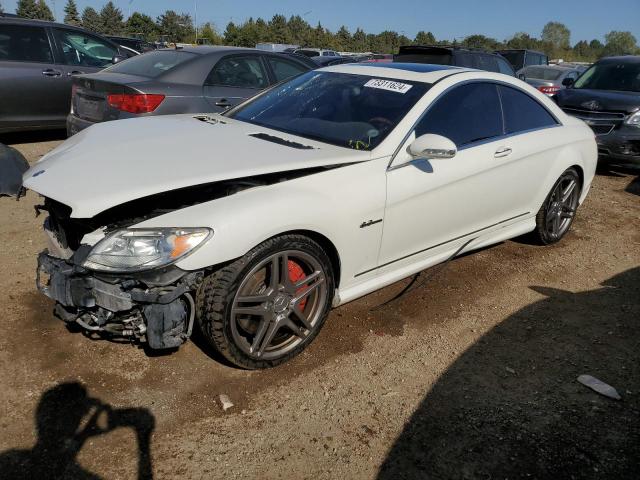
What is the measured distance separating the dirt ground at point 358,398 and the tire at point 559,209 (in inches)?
37.1

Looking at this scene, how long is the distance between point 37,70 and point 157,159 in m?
5.88

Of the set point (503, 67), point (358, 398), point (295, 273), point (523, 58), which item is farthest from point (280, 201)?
point (523, 58)

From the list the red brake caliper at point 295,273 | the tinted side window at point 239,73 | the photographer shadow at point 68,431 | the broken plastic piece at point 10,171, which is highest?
the tinted side window at point 239,73

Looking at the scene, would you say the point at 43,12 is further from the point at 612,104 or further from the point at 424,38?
the point at 612,104

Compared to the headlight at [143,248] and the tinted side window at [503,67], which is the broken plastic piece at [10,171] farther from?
the tinted side window at [503,67]

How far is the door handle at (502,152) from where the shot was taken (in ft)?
12.4

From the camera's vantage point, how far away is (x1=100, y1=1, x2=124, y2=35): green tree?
245 feet

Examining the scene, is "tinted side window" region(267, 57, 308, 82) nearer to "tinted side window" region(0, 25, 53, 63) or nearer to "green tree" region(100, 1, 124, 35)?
"tinted side window" region(0, 25, 53, 63)

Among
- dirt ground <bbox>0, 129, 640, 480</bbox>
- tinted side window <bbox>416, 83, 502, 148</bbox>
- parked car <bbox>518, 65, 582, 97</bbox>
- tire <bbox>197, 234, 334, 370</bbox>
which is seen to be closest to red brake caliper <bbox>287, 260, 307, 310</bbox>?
tire <bbox>197, 234, 334, 370</bbox>

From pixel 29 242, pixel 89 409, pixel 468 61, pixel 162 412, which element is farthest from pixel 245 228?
pixel 468 61

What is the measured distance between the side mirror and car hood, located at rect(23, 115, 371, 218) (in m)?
0.31

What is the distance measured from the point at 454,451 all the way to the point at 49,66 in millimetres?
7606

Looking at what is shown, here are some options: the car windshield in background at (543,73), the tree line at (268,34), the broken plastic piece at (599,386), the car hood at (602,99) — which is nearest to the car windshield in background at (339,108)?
the broken plastic piece at (599,386)

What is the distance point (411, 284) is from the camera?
4012 mm
